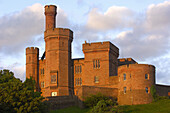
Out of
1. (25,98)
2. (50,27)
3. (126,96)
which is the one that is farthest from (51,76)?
(25,98)

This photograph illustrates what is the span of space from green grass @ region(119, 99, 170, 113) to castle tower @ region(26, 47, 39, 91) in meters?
35.4

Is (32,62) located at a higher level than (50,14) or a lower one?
lower

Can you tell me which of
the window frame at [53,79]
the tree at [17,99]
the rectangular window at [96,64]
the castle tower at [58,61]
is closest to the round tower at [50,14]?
the castle tower at [58,61]

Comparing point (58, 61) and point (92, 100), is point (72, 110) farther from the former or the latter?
→ point (58, 61)

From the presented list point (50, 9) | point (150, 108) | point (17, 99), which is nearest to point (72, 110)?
point (17, 99)

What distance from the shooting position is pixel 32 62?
324 ft

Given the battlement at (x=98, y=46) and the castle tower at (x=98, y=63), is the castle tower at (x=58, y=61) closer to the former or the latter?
the castle tower at (x=98, y=63)

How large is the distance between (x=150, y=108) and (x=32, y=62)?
40.4 m

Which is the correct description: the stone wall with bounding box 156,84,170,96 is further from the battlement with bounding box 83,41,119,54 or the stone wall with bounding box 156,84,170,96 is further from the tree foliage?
the battlement with bounding box 83,41,119,54

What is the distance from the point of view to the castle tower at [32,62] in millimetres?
98250

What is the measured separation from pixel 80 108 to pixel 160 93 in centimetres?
1842

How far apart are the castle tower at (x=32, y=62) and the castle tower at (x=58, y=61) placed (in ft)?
25.5

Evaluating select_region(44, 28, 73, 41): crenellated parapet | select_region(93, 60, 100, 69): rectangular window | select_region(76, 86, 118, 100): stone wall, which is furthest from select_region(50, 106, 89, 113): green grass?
select_region(44, 28, 73, 41): crenellated parapet

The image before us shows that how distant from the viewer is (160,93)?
8056 centimetres
